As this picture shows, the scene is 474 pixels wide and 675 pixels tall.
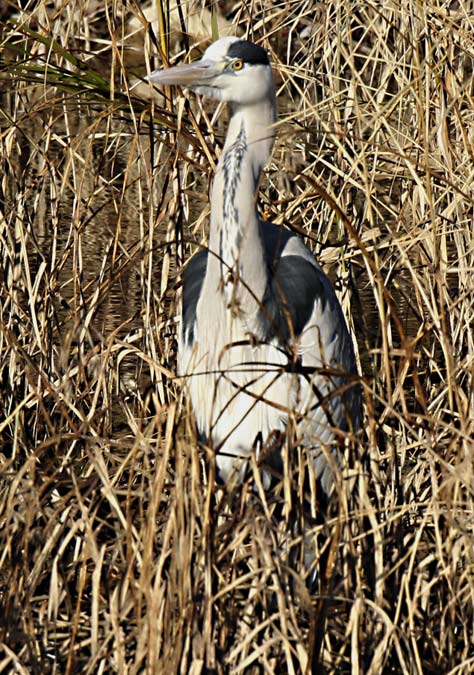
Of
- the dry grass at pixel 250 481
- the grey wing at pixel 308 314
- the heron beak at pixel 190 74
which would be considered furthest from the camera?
the grey wing at pixel 308 314

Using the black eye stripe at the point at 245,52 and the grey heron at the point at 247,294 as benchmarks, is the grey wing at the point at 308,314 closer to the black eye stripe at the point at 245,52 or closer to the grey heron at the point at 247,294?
the grey heron at the point at 247,294

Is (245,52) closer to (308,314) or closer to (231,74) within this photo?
(231,74)

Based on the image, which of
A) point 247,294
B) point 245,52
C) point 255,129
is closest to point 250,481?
point 247,294

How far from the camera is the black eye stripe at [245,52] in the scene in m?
2.65

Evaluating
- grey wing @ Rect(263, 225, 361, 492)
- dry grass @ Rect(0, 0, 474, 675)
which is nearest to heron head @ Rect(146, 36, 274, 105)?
dry grass @ Rect(0, 0, 474, 675)

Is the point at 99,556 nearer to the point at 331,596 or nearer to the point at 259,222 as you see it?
the point at 331,596

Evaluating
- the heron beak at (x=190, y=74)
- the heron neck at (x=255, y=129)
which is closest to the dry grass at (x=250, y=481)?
the heron neck at (x=255, y=129)

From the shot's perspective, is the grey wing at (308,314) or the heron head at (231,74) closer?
the heron head at (231,74)

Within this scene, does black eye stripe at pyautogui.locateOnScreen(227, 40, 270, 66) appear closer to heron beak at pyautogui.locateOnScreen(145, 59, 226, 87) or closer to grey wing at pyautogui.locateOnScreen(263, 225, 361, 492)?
heron beak at pyautogui.locateOnScreen(145, 59, 226, 87)

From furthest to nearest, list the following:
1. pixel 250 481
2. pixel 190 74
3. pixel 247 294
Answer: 1. pixel 247 294
2. pixel 190 74
3. pixel 250 481

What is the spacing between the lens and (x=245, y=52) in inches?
104

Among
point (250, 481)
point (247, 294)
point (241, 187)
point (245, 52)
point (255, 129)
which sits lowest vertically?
point (250, 481)

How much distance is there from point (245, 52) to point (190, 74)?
0.43 feet

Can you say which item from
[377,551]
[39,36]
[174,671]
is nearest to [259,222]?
[39,36]
